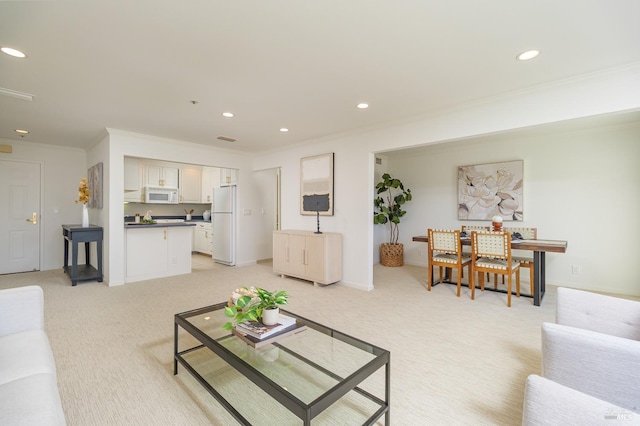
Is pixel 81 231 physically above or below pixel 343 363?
above

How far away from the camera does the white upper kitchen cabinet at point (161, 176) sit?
664cm

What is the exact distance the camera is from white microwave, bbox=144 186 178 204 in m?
6.57

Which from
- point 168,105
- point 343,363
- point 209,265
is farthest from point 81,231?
point 343,363

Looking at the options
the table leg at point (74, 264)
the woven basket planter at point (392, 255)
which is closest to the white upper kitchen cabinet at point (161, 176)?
the table leg at point (74, 264)

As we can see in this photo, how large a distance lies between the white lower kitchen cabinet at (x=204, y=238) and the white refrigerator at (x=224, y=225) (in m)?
0.68

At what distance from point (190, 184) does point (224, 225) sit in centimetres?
196

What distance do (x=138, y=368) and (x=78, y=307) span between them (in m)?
1.98

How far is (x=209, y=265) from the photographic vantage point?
607cm

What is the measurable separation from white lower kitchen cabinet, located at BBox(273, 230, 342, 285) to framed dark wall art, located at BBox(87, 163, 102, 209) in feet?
10.0

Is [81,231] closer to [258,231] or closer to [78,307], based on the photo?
[78,307]

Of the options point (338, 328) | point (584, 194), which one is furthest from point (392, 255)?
point (338, 328)

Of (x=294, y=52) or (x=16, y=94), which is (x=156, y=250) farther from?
(x=294, y=52)

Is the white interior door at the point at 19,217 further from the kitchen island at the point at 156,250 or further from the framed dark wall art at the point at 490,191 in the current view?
the framed dark wall art at the point at 490,191

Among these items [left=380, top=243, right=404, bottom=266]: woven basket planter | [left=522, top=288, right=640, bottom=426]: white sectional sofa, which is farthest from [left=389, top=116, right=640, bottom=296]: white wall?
[left=522, top=288, right=640, bottom=426]: white sectional sofa
